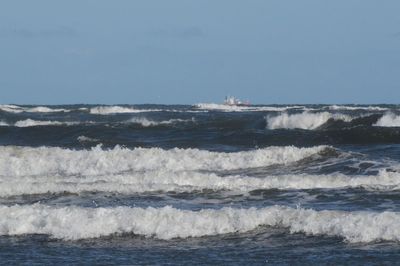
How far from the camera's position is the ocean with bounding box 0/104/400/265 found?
31.0ft

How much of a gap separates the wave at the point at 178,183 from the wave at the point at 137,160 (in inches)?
139

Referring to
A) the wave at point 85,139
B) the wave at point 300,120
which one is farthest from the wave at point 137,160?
the wave at point 300,120

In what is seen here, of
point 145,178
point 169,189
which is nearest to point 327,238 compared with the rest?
point 169,189

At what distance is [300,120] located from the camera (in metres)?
39.8

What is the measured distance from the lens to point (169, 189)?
49.2 feet

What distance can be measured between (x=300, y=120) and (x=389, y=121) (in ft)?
15.6

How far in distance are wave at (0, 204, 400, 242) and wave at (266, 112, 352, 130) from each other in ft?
91.9

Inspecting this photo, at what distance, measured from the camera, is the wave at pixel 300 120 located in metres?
39.0

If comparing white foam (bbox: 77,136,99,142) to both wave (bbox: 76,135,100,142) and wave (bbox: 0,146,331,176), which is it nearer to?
wave (bbox: 76,135,100,142)

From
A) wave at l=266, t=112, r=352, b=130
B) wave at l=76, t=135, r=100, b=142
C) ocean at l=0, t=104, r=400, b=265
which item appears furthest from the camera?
wave at l=266, t=112, r=352, b=130

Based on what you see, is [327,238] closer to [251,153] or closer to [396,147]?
[251,153]

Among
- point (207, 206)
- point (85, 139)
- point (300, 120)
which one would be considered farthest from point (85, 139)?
point (207, 206)

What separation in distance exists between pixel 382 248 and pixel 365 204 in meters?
3.73

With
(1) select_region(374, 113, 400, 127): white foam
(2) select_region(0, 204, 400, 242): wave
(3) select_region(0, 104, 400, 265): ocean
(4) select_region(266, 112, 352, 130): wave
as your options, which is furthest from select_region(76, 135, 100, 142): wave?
(2) select_region(0, 204, 400, 242): wave
